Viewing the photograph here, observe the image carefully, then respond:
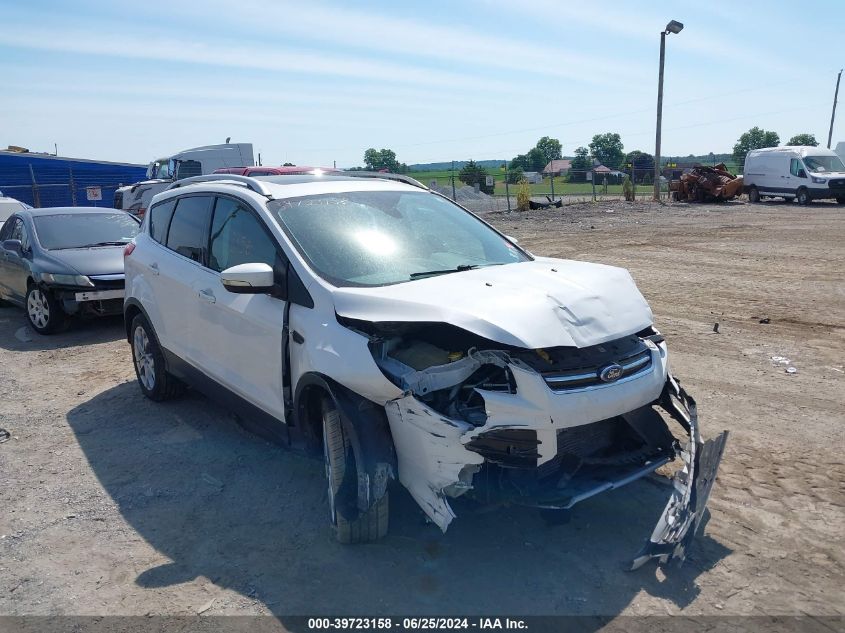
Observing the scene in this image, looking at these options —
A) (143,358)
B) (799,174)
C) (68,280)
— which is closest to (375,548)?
(143,358)

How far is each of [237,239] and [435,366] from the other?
2039 millimetres

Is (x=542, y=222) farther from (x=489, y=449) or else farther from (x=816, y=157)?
(x=489, y=449)

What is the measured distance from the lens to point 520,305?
3469 millimetres

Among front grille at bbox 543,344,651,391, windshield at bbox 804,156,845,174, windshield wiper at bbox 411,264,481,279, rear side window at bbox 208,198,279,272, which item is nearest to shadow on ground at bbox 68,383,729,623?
front grille at bbox 543,344,651,391

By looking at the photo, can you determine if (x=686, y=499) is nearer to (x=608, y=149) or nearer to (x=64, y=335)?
(x=64, y=335)

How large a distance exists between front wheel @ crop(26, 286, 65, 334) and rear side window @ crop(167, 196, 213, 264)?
13.8 ft

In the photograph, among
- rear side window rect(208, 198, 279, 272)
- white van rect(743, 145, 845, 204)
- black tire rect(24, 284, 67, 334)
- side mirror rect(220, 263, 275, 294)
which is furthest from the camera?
white van rect(743, 145, 845, 204)

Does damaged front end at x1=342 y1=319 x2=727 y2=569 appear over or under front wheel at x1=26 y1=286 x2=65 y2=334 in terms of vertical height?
over

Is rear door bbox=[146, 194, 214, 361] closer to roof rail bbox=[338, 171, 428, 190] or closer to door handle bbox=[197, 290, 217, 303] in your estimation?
door handle bbox=[197, 290, 217, 303]

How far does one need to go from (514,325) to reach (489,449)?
1.93 feet

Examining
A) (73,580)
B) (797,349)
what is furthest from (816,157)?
(73,580)

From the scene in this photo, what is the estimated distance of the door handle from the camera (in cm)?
478

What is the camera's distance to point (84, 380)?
7160 millimetres

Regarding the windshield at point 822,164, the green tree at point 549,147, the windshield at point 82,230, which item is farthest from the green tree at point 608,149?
the windshield at point 82,230
